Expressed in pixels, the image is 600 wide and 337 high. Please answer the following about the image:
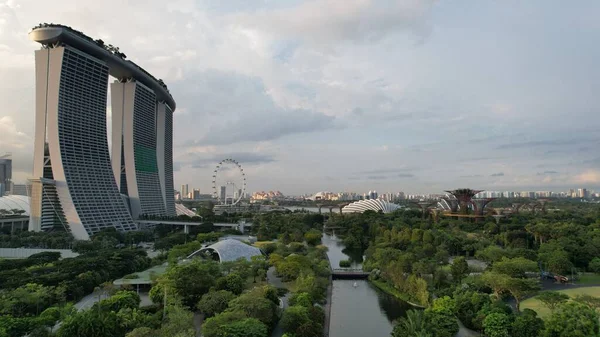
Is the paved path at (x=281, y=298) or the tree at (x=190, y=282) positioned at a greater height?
the tree at (x=190, y=282)

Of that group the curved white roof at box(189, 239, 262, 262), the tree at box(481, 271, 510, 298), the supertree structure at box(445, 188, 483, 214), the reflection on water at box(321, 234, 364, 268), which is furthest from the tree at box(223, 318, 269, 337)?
the supertree structure at box(445, 188, 483, 214)

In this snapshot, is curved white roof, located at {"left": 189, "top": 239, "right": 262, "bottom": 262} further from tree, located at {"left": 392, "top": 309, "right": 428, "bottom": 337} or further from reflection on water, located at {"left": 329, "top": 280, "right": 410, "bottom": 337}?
tree, located at {"left": 392, "top": 309, "right": 428, "bottom": 337}

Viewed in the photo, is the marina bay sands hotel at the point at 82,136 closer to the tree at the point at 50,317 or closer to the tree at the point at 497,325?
the tree at the point at 50,317

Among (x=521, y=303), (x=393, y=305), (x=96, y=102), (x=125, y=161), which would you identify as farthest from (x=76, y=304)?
(x=125, y=161)

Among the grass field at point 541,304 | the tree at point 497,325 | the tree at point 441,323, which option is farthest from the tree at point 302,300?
the grass field at point 541,304

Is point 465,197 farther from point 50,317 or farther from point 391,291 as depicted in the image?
point 50,317

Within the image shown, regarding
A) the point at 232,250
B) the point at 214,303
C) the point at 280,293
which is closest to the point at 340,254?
the point at 232,250

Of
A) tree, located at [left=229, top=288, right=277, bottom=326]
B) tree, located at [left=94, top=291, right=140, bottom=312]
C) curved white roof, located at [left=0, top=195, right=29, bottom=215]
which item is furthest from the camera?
curved white roof, located at [left=0, top=195, right=29, bottom=215]
